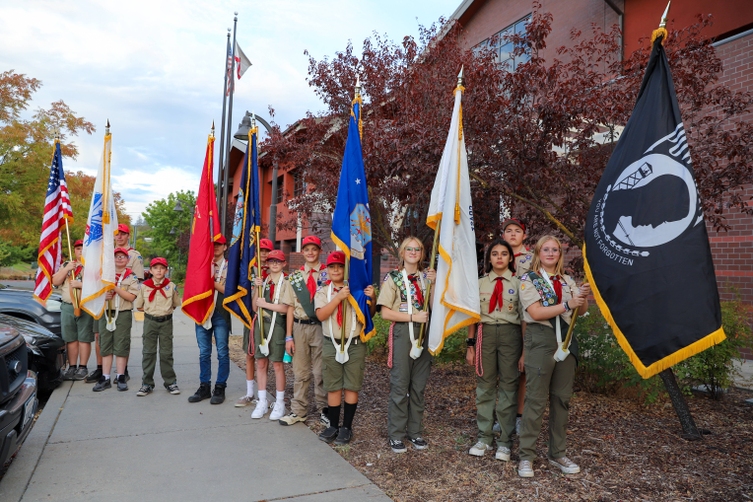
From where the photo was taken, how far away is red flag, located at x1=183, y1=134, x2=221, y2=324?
6215 mm

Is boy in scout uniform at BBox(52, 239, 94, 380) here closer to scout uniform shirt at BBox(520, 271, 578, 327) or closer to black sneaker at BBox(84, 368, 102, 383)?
black sneaker at BBox(84, 368, 102, 383)

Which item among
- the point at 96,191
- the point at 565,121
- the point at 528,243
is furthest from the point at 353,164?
the point at 96,191

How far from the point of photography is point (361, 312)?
4.76 m

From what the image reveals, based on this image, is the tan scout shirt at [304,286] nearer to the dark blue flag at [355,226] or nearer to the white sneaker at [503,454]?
the dark blue flag at [355,226]

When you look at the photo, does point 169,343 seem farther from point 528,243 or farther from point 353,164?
point 528,243

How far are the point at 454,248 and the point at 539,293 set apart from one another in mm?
875

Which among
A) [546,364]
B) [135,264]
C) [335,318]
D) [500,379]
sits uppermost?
[135,264]

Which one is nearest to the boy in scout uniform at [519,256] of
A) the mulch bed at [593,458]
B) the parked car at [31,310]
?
the mulch bed at [593,458]

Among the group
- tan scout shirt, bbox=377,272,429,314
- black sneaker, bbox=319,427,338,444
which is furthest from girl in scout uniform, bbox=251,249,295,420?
tan scout shirt, bbox=377,272,429,314

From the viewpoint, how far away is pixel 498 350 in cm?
461

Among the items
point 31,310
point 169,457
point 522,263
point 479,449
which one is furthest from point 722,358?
point 31,310

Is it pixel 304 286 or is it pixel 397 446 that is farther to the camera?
pixel 304 286

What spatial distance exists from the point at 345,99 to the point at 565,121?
382 cm

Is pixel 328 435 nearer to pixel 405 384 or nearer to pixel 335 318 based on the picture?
pixel 405 384
